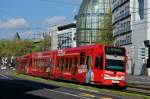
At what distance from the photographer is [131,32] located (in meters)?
97.1

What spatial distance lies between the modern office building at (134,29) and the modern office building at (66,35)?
56.3 metres

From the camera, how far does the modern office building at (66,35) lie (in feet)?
538

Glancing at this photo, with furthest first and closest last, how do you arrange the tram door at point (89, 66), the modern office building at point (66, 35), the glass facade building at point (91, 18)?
the modern office building at point (66, 35)
the glass facade building at point (91, 18)
the tram door at point (89, 66)

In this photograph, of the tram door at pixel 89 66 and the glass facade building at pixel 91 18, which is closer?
the tram door at pixel 89 66

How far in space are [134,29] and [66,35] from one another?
257ft

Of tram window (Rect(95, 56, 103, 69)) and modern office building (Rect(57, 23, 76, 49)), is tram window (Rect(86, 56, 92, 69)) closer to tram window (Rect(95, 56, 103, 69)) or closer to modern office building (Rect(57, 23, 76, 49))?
tram window (Rect(95, 56, 103, 69))

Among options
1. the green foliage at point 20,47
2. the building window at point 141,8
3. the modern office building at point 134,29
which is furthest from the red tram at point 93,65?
the green foliage at point 20,47

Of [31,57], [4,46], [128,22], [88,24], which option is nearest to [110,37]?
[128,22]

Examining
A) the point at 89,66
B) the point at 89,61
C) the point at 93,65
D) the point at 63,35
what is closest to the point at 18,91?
the point at 93,65

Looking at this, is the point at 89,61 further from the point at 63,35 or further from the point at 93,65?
the point at 63,35

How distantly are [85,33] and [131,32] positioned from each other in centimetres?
5136

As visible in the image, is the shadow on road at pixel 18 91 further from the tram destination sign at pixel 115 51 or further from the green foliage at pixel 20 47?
the green foliage at pixel 20 47

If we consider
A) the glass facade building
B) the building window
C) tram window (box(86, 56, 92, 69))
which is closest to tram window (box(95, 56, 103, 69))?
tram window (box(86, 56, 92, 69))

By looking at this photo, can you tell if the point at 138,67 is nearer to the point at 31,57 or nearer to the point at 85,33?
the point at 31,57
